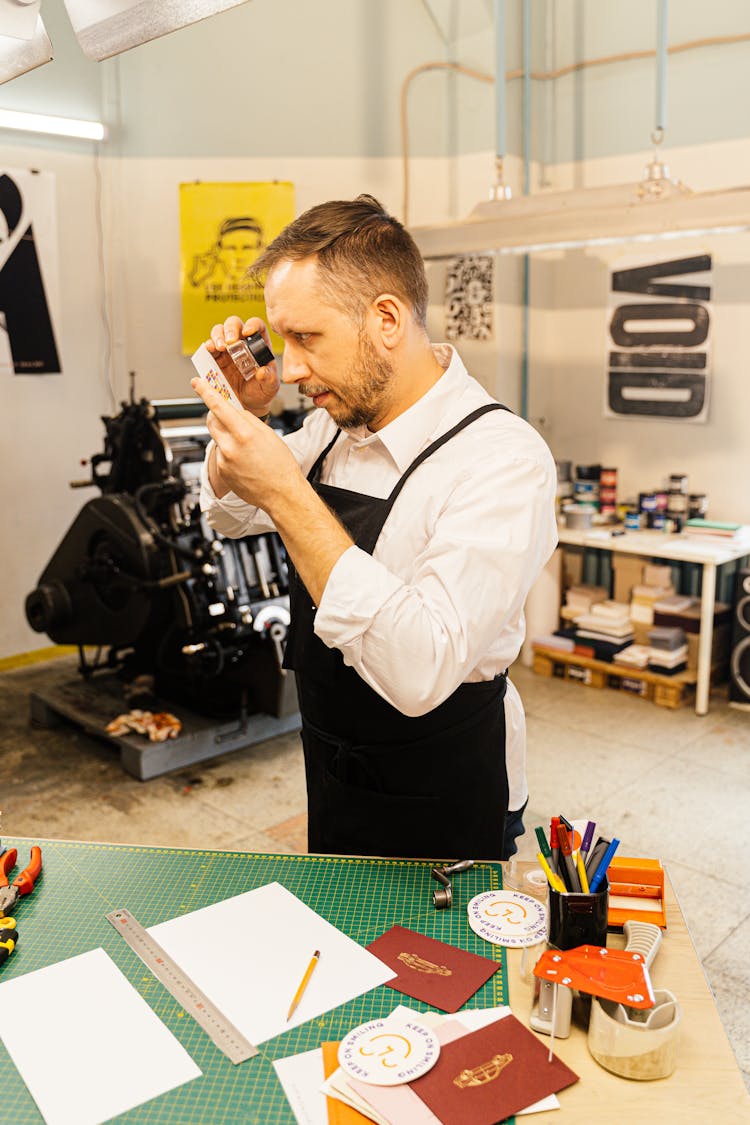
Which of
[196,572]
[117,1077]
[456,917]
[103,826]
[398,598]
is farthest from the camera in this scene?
[196,572]

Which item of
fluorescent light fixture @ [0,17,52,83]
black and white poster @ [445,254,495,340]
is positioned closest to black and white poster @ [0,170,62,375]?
black and white poster @ [445,254,495,340]

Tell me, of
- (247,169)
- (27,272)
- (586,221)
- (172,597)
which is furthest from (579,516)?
(27,272)

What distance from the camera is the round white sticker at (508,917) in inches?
56.1

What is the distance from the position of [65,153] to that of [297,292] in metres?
4.59

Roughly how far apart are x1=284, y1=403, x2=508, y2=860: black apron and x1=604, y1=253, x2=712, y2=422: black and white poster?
3.77m

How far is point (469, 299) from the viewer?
18.1 feet

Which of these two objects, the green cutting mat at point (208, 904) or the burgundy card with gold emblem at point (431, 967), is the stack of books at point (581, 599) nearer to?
the green cutting mat at point (208, 904)

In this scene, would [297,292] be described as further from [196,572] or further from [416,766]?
[196,572]

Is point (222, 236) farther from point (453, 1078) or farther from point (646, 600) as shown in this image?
point (453, 1078)

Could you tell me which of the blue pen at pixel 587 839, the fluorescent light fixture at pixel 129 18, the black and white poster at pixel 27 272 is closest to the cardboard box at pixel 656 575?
the black and white poster at pixel 27 272

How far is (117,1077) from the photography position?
1.19 m

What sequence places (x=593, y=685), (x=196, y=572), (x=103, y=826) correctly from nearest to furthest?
(x=103, y=826)
(x=196, y=572)
(x=593, y=685)

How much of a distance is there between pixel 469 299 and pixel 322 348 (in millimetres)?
4112

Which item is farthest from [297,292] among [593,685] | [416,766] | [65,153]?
[65,153]
